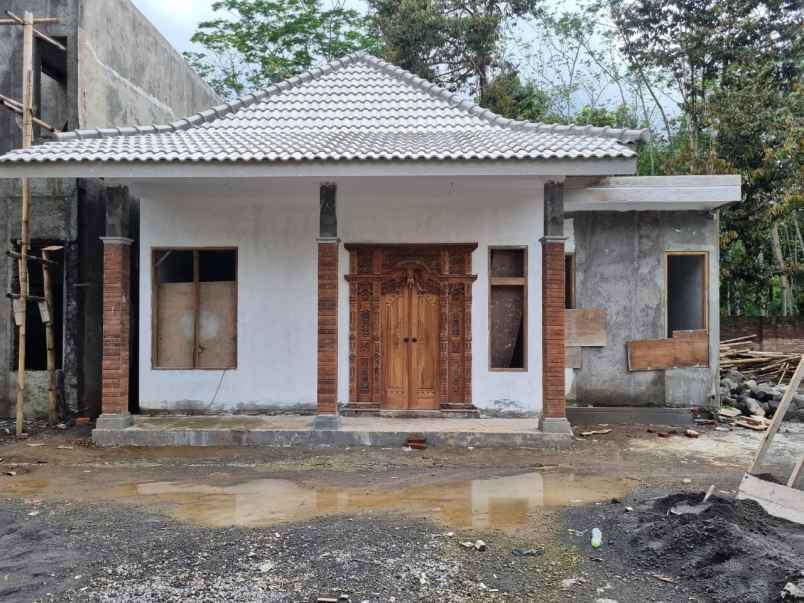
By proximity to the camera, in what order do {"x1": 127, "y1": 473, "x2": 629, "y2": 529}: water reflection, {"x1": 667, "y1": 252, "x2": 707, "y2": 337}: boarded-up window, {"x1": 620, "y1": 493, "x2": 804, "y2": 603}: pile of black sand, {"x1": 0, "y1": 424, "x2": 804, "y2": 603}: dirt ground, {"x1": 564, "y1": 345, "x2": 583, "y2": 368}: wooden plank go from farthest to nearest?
{"x1": 667, "y1": 252, "x2": 707, "y2": 337}: boarded-up window
{"x1": 564, "y1": 345, "x2": 583, "y2": 368}: wooden plank
{"x1": 127, "y1": 473, "x2": 629, "y2": 529}: water reflection
{"x1": 0, "y1": 424, "x2": 804, "y2": 603}: dirt ground
{"x1": 620, "y1": 493, "x2": 804, "y2": 603}: pile of black sand

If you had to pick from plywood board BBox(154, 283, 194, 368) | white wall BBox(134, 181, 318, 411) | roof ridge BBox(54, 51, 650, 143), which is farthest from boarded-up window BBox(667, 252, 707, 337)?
plywood board BBox(154, 283, 194, 368)

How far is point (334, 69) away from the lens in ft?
36.6

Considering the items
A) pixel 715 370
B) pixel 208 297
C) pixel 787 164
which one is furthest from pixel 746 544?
pixel 787 164

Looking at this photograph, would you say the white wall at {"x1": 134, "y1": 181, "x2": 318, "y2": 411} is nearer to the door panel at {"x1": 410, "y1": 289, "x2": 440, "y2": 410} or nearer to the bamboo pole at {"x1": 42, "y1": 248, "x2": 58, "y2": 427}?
the bamboo pole at {"x1": 42, "y1": 248, "x2": 58, "y2": 427}

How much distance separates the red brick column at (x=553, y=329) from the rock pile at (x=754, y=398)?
151 inches

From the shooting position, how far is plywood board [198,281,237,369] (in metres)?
9.34

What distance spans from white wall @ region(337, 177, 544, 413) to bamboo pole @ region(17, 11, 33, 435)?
4.09m

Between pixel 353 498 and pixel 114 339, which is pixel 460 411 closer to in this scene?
pixel 353 498

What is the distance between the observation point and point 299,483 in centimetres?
634

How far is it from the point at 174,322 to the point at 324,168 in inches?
138

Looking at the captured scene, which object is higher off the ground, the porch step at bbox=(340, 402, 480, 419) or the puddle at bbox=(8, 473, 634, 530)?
the porch step at bbox=(340, 402, 480, 419)

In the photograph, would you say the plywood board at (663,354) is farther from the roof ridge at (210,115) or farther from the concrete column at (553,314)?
the roof ridge at (210,115)

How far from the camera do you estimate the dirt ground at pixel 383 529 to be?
389 centimetres

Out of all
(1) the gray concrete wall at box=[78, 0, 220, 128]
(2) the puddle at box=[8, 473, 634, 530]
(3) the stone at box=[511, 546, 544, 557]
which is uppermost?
(1) the gray concrete wall at box=[78, 0, 220, 128]
